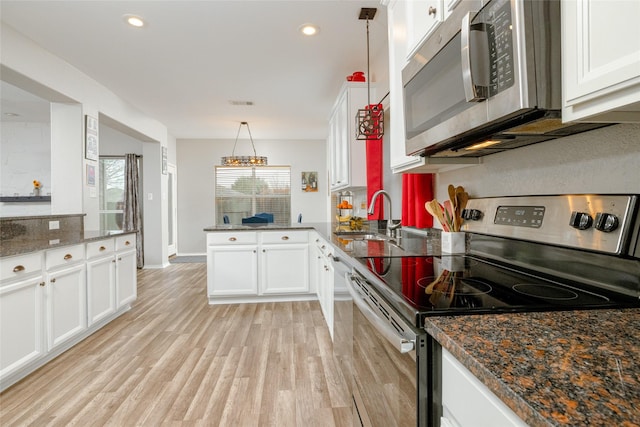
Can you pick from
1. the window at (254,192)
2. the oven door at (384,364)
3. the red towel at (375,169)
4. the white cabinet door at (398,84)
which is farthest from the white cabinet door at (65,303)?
the window at (254,192)

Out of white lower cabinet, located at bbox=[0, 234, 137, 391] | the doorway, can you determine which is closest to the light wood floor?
white lower cabinet, located at bbox=[0, 234, 137, 391]

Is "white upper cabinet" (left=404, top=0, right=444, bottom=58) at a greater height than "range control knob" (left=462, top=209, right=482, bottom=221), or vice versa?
"white upper cabinet" (left=404, top=0, right=444, bottom=58)

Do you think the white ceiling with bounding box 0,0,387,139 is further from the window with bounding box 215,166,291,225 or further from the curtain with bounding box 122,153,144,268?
the window with bounding box 215,166,291,225

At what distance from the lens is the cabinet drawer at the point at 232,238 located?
148 inches

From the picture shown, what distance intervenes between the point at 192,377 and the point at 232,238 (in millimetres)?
1764

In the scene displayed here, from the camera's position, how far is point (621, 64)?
0.63m

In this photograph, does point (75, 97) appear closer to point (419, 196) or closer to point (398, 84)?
point (398, 84)

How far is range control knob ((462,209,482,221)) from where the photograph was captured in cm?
156

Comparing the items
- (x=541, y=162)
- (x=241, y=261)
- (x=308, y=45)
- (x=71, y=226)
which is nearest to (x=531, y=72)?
(x=541, y=162)

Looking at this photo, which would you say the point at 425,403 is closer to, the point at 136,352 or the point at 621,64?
the point at 621,64

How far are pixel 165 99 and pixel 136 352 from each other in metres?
3.54

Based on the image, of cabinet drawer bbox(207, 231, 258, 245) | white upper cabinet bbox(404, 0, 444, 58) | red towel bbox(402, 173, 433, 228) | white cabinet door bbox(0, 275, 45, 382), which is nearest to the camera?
white upper cabinet bbox(404, 0, 444, 58)

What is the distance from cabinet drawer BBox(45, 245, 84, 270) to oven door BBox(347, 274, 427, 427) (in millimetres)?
2171

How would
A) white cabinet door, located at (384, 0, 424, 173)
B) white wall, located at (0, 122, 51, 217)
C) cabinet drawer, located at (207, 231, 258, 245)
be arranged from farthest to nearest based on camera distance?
white wall, located at (0, 122, 51, 217) < cabinet drawer, located at (207, 231, 258, 245) < white cabinet door, located at (384, 0, 424, 173)
